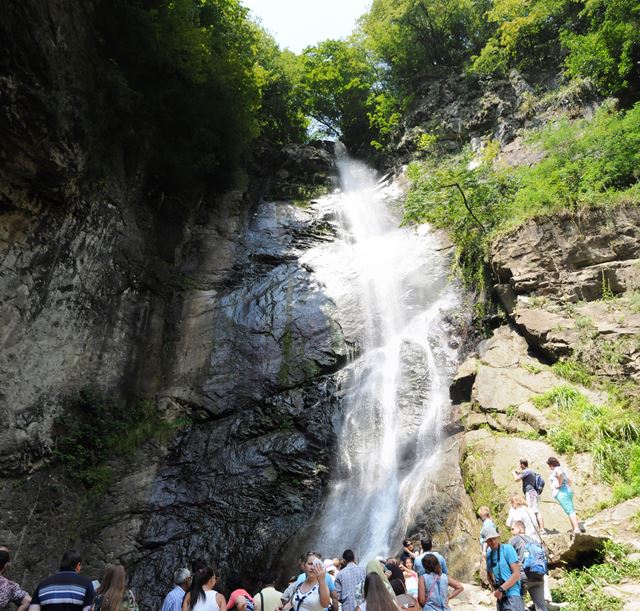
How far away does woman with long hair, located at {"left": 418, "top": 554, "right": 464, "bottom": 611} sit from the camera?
4625mm

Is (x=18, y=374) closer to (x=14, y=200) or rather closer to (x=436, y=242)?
(x=14, y=200)

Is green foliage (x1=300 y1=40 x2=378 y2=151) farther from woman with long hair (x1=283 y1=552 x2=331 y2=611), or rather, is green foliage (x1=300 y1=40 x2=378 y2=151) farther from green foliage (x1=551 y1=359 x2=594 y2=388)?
woman with long hair (x1=283 y1=552 x2=331 y2=611)

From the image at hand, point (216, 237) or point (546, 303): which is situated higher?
point (216, 237)

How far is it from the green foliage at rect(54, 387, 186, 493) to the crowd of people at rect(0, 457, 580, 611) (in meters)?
6.42

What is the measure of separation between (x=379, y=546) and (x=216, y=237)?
465 inches

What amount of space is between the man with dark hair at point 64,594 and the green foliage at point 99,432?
7.29 meters

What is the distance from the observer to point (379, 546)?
8.67 metres

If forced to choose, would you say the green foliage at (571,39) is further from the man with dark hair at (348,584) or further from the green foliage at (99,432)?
the green foliage at (99,432)

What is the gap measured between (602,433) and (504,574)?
4.35m

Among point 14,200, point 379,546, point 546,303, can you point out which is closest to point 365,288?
point 546,303

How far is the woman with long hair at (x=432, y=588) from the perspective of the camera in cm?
462

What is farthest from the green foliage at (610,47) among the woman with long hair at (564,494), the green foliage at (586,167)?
the woman with long hair at (564,494)

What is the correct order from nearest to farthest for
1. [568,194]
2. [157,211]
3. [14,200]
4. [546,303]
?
1. [14,200]
2. [546,303]
3. [568,194]
4. [157,211]

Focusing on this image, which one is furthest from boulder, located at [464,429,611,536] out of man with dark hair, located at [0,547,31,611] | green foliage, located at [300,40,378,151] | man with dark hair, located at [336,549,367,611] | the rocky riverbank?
green foliage, located at [300,40,378,151]
